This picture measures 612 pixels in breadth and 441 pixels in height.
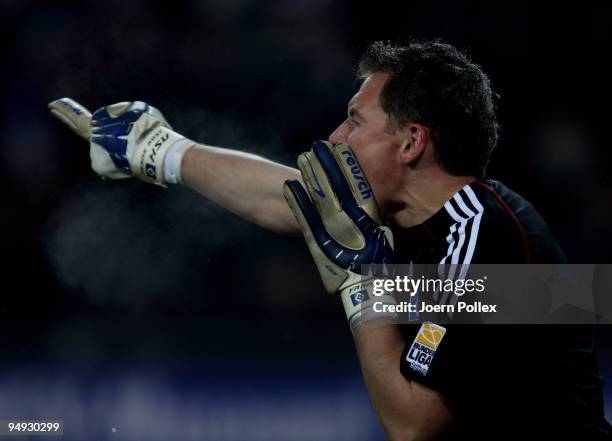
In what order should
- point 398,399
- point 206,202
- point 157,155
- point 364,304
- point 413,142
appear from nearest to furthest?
1. point 398,399
2. point 364,304
3. point 413,142
4. point 157,155
5. point 206,202

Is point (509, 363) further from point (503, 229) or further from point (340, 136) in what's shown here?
point (340, 136)

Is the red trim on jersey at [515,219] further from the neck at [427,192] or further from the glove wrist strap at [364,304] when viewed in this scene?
the glove wrist strap at [364,304]

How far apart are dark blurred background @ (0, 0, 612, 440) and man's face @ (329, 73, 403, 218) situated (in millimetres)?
1515

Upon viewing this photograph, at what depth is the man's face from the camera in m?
1.62

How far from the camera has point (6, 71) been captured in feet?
11.0

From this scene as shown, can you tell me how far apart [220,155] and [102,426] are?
60.3 inches

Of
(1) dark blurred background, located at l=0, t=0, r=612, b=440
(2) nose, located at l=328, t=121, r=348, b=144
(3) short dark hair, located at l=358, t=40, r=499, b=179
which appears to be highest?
(3) short dark hair, located at l=358, t=40, r=499, b=179

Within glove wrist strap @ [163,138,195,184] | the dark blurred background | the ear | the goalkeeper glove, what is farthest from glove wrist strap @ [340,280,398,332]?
the dark blurred background

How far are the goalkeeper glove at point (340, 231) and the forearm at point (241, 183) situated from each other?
0.83 feet

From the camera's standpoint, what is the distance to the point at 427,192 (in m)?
1.64

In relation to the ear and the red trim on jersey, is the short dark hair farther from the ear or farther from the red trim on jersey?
the red trim on jersey

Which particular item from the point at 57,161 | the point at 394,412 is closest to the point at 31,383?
the point at 57,161

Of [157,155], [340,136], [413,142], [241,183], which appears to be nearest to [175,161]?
[157,155]

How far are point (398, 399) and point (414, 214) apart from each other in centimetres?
51
